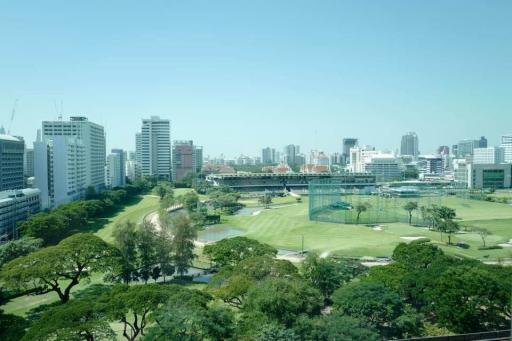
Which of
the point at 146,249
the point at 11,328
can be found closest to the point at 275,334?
the point at 11,328

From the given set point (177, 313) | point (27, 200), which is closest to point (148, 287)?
point (177, 313)

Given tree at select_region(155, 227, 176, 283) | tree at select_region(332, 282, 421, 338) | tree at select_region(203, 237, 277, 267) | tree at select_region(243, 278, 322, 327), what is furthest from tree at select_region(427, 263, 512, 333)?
tree at select_region(155, 227, 176, 283)

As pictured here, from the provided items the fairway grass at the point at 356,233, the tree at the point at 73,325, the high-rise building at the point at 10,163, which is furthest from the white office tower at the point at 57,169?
the tree at the point at 73,325

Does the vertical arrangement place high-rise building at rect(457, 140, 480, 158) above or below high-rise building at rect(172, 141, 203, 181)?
above

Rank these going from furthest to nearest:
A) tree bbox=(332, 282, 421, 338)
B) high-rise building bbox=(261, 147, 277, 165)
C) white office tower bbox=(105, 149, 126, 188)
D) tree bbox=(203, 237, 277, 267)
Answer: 1. high-rise building bbox=(261, 147, 277, 165)
2. white office tower bbox=(105, 149, 126, 188)
3. tree bbox=(203, 237, 277, 267)
4. tree bbox=(332, 282, 421, 338)

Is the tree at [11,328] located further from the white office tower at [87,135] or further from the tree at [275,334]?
the white office tower at [87,135]

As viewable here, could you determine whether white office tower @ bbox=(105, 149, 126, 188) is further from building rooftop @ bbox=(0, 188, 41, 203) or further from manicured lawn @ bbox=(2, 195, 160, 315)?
building rooftop @ bbox=(0, 188, 41, 203)

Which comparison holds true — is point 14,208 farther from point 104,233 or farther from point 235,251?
point 235,251
